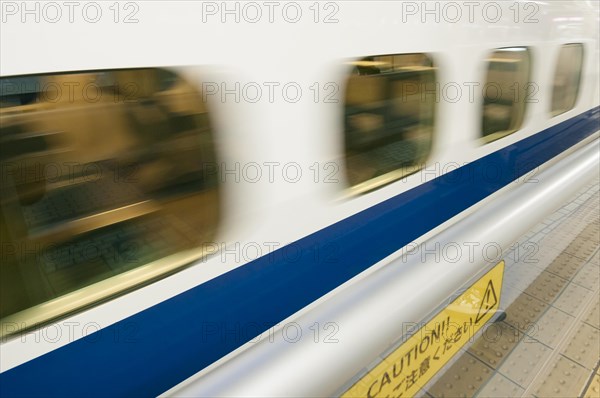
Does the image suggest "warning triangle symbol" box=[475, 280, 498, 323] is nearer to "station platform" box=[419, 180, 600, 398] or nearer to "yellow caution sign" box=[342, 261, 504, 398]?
"yellow caution sign" box=[342, 261, 504, 398]

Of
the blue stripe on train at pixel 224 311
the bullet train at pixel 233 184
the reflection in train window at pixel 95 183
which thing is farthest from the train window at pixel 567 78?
the reflection in train window at pixel 95 183

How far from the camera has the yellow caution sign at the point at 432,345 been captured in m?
1.41

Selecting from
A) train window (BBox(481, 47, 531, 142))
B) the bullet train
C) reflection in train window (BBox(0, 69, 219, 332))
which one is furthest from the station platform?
reflection in train window (BBox(0, 69, 219, 332))

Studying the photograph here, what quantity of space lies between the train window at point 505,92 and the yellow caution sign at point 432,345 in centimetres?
57

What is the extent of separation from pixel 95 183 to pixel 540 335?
98.0 inches

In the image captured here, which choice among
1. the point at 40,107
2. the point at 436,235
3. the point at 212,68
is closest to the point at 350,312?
the point at 436,235

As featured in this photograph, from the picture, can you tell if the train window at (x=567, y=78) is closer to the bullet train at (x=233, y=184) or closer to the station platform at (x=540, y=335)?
the bullet train at (x=233, y=184)

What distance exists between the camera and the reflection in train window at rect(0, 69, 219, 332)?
2.54ft

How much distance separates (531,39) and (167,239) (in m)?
1.65

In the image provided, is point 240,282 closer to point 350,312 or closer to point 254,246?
point 254,246

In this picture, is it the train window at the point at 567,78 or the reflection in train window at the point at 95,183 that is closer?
the reflection in train window at the point at 95,183

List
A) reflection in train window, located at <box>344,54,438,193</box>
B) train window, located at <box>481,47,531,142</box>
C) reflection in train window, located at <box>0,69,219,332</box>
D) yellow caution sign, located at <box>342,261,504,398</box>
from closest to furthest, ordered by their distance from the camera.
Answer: reflection in train window, located at <box>0,69,219,332</box>
reflection in train window, located at <box>344,54,438,193</box>
yellow caution sign, located at <box>342,261,504,398</box>
train window, located at <box>481,47,531,142</box>

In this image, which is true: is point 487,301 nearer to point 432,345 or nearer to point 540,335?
point 432,345

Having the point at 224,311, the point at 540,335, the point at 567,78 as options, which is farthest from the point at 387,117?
the point at 540,335
